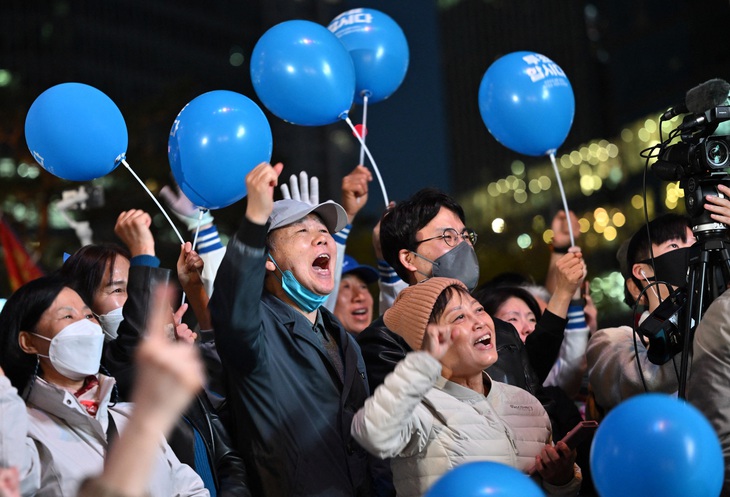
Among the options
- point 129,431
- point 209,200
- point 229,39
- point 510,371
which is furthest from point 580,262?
point 229,39

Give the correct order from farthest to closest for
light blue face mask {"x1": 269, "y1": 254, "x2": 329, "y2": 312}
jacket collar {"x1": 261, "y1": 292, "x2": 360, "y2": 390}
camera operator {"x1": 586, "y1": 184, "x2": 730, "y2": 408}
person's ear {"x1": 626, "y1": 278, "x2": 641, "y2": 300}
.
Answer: person's ear {"x1": 626, "y1": 278, "x2": 641, "y2": 300}, camera operator {"x1": 586, "y1": 184, "x2": 730, "y2": 408}, light blue face mask {"x1": 269, "y1": 254, "x2": 329, "y2": 312}, jacket collar {"x1": 261, "y1": 292, "x2": 360, "y2": 390}

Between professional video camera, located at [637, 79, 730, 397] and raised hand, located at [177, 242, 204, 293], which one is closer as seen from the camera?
professional video camera, located at [637, 79, 730, 397]

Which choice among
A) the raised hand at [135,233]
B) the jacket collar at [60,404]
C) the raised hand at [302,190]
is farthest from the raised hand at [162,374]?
the raised hand at [302,190]

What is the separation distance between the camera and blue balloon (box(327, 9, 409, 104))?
5.68 metres

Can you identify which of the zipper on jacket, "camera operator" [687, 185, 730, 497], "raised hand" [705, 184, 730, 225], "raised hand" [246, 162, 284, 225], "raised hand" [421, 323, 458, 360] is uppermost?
"raised hand" [246, 162, 284, 225]

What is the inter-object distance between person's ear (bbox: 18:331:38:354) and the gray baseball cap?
99 cm

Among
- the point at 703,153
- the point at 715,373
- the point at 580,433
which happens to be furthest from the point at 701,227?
the point at 580,433

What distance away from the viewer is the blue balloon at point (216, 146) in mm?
4262

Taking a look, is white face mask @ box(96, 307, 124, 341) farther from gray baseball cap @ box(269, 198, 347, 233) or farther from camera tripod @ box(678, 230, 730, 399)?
camera tripod @ box(678, 230, 730, 399)

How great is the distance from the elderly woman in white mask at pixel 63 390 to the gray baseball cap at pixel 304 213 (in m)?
0.83

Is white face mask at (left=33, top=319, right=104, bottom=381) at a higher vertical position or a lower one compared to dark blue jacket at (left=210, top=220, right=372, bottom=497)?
higher

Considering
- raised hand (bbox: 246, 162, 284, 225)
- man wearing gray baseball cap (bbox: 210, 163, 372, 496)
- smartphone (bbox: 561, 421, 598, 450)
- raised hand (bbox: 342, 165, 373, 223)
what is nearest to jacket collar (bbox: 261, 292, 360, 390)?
man wearing gray baseball cap (bbox: 210, 163, 372, 496)

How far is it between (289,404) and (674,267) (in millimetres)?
1800

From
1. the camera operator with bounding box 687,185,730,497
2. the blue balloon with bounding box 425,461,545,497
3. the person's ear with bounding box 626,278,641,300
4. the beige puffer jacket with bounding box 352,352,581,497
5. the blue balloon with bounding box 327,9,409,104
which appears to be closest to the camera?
the blue balloon with bounding box 425,461,545,497
